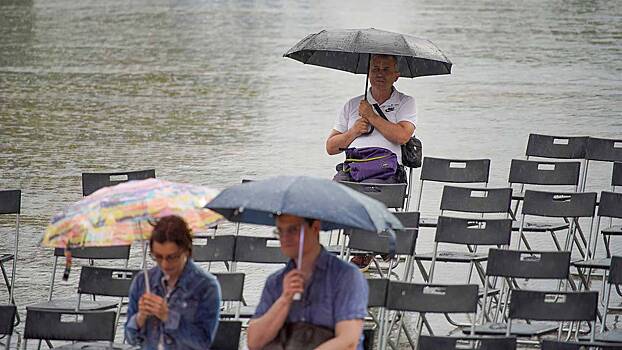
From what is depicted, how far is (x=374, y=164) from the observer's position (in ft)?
40.4

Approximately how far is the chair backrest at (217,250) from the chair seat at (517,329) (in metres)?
1.67

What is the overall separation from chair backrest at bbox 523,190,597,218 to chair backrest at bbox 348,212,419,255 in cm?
124

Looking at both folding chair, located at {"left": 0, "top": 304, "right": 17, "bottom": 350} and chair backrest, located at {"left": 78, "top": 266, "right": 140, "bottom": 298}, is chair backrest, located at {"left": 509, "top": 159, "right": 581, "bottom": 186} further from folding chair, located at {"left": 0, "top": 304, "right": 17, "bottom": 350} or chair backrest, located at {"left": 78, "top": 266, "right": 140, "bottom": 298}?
folding chair, located at {"left": 0, "top": 304, "right": 17, "bottom": 350}

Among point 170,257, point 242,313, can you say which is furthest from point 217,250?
point 170,257

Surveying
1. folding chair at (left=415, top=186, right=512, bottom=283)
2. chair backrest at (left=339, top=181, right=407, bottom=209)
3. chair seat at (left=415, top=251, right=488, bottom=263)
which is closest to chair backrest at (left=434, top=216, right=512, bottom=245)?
folding chair at (left=415, top=186, right=512, bottom=283)

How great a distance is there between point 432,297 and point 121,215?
7.59 ft

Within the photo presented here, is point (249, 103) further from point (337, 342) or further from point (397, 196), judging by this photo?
point (337, 342)

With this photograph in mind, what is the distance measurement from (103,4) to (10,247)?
25.6m

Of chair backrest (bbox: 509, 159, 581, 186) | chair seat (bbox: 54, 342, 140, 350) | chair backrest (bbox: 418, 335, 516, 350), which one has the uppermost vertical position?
chair backrest (bbox: 509, 159, 581, 186)

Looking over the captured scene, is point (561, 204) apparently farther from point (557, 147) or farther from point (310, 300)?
point (310, 300)

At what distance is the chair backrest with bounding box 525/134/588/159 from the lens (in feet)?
44.4

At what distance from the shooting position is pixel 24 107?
21766mm

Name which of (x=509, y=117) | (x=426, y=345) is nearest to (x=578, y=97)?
(x=509, y=117)

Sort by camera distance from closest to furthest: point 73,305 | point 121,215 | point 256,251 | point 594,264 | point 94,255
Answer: point 121,215
point 256,251
point 73,305
point 94,255
point 594,264
